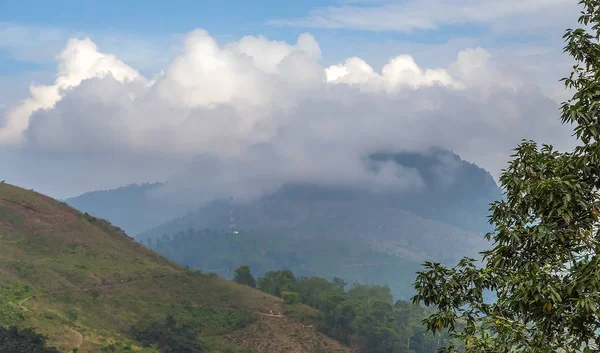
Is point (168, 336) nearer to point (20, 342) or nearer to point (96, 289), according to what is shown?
point (20, 342)

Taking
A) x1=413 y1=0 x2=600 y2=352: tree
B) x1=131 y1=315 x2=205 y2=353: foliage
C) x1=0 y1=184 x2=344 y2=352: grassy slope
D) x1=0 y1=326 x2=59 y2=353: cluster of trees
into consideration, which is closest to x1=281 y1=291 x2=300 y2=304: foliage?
x1=0 y1=184 x2=344 y2=352: grassy slope

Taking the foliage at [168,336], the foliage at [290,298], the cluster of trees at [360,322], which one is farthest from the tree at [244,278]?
the foliage at [168,336]

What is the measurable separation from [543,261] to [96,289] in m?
105

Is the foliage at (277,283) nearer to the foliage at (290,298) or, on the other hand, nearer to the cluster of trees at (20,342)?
the foliage at (290,298)

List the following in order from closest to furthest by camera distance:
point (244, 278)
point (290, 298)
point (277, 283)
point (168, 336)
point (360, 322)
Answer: point (168, 336) < point (360, 322) < point (290, 298) < point (244, 278) < point (277, 283)

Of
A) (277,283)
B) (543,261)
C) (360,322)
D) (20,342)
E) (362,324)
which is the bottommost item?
(20,342)

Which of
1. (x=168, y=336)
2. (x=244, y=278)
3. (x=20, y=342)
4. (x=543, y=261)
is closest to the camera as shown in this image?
(x=543, y=261)

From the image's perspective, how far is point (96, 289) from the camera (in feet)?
351

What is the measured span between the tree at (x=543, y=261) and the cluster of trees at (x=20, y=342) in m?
60.8

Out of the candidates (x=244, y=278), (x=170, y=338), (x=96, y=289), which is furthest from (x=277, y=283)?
(x=170, y=338)

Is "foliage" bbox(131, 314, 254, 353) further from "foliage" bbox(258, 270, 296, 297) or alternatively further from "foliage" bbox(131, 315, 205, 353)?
Answer: "foliage" bbox(258, 270, 296, 297)

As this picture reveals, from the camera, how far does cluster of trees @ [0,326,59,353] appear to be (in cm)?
6250

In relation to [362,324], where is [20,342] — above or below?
below

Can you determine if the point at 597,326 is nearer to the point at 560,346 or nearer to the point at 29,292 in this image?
the point at 560,346
